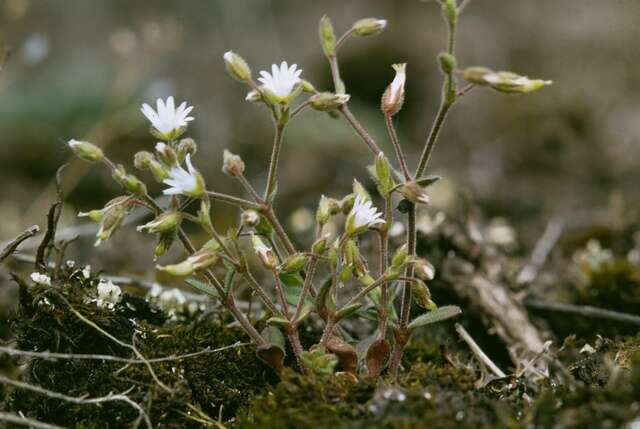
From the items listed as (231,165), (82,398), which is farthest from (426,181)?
(82,398)

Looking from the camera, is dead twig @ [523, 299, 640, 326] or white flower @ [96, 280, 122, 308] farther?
dead twig @ [523, 299, 640, 326]

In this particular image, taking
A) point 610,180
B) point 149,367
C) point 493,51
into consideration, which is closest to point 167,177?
point 149,367

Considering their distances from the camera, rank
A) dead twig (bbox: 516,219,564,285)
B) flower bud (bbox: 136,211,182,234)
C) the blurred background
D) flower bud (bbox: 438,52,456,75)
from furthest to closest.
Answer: the blurred background
dead twig (bbox: 516,219,564,285)
flower bud (bbox: 136,211,182,234)
flower bud (bbox: 438,52,456,75)

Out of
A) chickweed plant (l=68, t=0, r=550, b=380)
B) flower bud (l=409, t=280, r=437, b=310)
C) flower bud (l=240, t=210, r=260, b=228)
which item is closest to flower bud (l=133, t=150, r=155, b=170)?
chickweed plant (l=68, t=0, r=550, b=380)

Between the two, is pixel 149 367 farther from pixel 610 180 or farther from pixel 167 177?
pixel 610 180

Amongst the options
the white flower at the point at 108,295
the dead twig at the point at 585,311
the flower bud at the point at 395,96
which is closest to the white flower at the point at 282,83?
the flower bud at the point at 395,96

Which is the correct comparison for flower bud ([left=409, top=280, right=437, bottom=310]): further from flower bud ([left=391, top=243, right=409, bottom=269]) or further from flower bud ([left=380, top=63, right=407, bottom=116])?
flower bud ([left=380, top=63, right=407, bottom=116])

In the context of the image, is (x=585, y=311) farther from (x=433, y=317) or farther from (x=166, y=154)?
(x=166, y=154)
